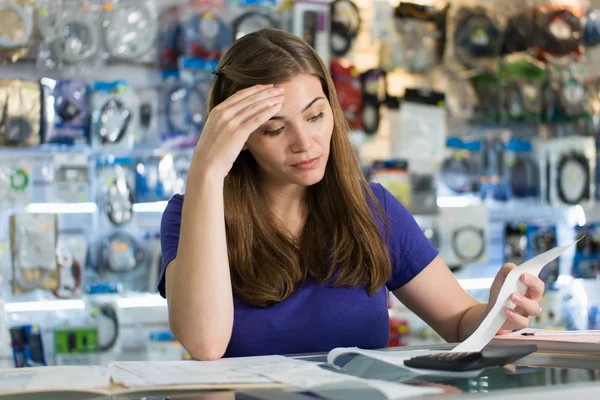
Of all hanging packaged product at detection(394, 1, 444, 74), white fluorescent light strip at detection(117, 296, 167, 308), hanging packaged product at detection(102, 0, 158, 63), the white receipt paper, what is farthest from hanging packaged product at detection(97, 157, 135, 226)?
the white receipt paper

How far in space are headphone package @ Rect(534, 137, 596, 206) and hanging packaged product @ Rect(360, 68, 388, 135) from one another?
944mm

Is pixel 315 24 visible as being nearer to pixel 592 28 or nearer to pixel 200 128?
pixel 200 128

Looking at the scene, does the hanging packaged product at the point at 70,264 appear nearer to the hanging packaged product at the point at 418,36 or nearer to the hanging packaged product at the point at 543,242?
the hanging packaged product at the point at 418,36

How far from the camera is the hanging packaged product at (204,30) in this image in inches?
138

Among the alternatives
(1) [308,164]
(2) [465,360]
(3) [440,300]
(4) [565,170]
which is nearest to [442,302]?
(3) [440,300]

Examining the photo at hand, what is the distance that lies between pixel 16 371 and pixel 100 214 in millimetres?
2232

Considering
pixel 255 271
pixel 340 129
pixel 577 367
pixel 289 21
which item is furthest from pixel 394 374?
pixel 289 21

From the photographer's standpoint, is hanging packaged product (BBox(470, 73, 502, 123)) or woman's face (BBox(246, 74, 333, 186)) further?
hanging packaged product (BBox(470, 73, 502, 123))

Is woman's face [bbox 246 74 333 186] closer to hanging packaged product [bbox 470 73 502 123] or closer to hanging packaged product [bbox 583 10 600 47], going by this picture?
hanging packaged product [bbox 470 73 502 123]

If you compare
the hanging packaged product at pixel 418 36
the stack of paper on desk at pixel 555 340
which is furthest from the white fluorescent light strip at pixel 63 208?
the stack of paper on desk at pixel 555 340

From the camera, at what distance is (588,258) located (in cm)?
425

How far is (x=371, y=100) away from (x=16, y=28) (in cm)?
157

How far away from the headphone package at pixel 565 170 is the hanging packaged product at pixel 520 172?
4 cm

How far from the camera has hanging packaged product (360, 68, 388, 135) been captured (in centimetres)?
382
